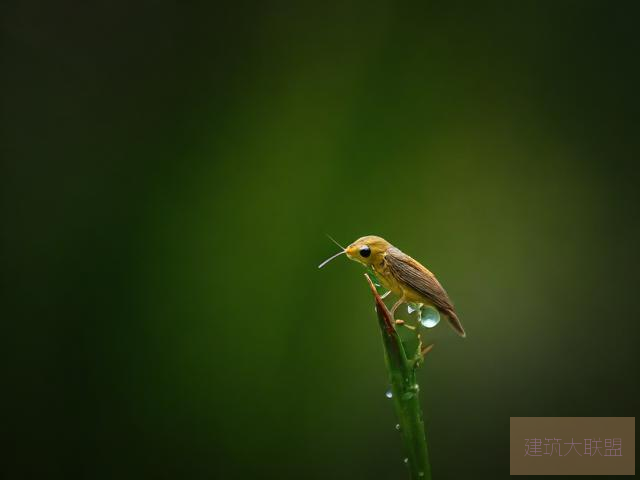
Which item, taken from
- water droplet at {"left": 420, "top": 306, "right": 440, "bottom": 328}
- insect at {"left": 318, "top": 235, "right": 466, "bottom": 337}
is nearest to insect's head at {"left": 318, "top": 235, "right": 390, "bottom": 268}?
insect at {"left": 318, "top": 235, "right": 466, "bottom": 337}

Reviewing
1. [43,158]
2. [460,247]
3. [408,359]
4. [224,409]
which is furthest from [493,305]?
[43,158]

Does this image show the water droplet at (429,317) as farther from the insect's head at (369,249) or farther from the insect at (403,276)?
the insect's head at (369,249)

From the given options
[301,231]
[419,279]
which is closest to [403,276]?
[419,279]

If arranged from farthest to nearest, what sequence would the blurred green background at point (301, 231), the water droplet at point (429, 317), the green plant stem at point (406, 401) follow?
the blurred green background at point (301, 231)
the water droplet at point (429, 317)
the green plant stem at point (406, 401)

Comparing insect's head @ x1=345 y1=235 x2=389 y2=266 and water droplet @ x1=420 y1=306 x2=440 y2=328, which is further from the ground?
insect's head @ x1=345 y1=235 x2=389 y2=266

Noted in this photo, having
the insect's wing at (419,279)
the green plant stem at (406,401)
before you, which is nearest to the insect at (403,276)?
the insect's wing at (419,279)

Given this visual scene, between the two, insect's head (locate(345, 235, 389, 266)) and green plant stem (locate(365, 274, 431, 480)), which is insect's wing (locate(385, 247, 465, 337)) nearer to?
insect's head (locate(345, 235, 389, 266))

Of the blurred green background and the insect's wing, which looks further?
the blurred green background

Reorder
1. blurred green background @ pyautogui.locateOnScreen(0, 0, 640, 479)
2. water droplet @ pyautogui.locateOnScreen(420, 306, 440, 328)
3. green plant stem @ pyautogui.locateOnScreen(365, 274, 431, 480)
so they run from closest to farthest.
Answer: green plant stem @ pyautogui.locateOnScreen(365, 274, 431, 480)
water droplet @ pyautogui.locateOnScreen(420, 306, 440, 328)
blurred green background @ pyautogui.locateOnScreen(0, 0, 640, 479)
